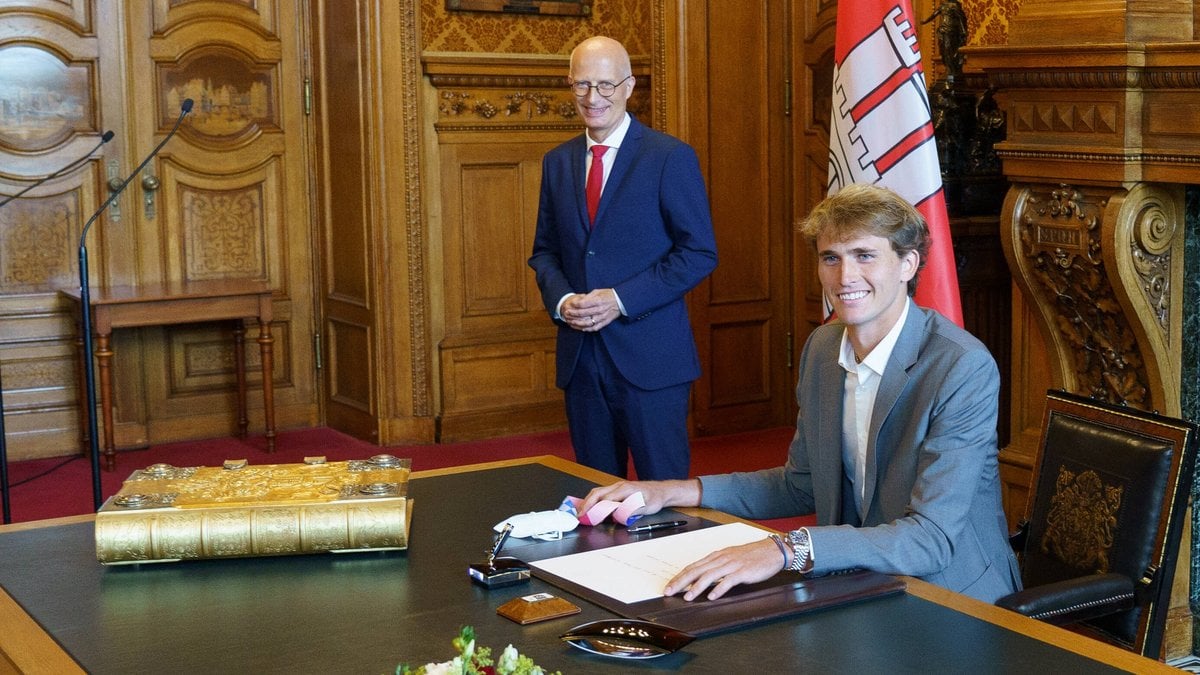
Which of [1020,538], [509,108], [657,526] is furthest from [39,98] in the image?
[1020,538]

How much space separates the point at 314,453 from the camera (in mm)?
6047

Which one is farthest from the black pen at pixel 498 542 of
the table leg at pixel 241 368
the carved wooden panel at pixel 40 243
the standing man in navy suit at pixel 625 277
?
the carved wooden panel at pixel 40 243

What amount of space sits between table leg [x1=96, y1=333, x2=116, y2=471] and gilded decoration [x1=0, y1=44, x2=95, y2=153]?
35.3 inches

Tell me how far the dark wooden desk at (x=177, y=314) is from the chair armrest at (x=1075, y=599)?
4332 millimetres

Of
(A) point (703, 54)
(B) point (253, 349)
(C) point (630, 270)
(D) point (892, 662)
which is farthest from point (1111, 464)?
(B) point (253, 349)

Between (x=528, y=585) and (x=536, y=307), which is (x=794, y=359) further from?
(x=528, y=585)

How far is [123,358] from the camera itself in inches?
245

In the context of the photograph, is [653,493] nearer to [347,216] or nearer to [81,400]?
[347,216]

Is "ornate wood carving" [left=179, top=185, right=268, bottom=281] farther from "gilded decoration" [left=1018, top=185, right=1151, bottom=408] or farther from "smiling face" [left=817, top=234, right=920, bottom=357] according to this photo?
"smiling face" [left=817, top=234, right=920, bottom=357]

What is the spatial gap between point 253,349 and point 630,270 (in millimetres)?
3102

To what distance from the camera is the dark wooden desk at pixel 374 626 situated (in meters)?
1.69

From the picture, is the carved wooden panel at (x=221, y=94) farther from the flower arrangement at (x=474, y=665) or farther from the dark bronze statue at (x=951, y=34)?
the flower arrangement at (x=474, y=665)

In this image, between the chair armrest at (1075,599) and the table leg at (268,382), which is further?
the table leg at (268,382)
